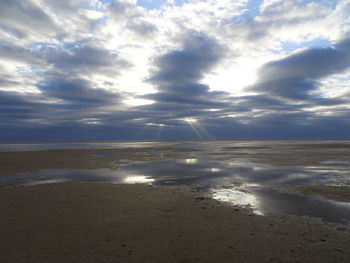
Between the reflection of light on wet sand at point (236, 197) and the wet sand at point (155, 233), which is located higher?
the wet sand at point (155, 233)

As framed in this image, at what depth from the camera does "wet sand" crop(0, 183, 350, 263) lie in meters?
5.44

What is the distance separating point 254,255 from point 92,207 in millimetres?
6730

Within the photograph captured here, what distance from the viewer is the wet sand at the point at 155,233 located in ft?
17.9

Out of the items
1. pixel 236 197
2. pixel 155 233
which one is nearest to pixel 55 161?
pixel 236 197

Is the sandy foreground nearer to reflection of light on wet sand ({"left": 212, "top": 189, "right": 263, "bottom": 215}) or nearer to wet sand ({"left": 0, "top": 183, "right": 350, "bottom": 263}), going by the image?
wet sand ({"left": 0, "top": 183, "right": 350, "bottom": 263})

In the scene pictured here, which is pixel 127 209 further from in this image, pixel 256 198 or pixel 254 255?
pixel 256 198

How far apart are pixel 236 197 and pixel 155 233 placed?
5515 mm

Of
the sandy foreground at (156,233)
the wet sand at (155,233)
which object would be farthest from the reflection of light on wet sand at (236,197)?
the wet sand at (155,233)

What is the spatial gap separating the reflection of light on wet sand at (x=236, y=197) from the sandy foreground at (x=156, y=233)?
2.45ft

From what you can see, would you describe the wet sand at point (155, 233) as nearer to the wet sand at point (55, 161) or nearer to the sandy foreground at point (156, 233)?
the sandy foreground at point (156, 233)

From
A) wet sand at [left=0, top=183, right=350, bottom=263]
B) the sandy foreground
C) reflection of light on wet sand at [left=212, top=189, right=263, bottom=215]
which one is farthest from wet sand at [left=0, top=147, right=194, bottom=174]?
reflection of light on wet sand at [left=212, top=189, right=263, bottom=215]

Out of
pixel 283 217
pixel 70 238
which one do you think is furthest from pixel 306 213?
pixel 70 238

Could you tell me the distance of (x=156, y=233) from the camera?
6738mm

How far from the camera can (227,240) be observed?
6207 millimetres
